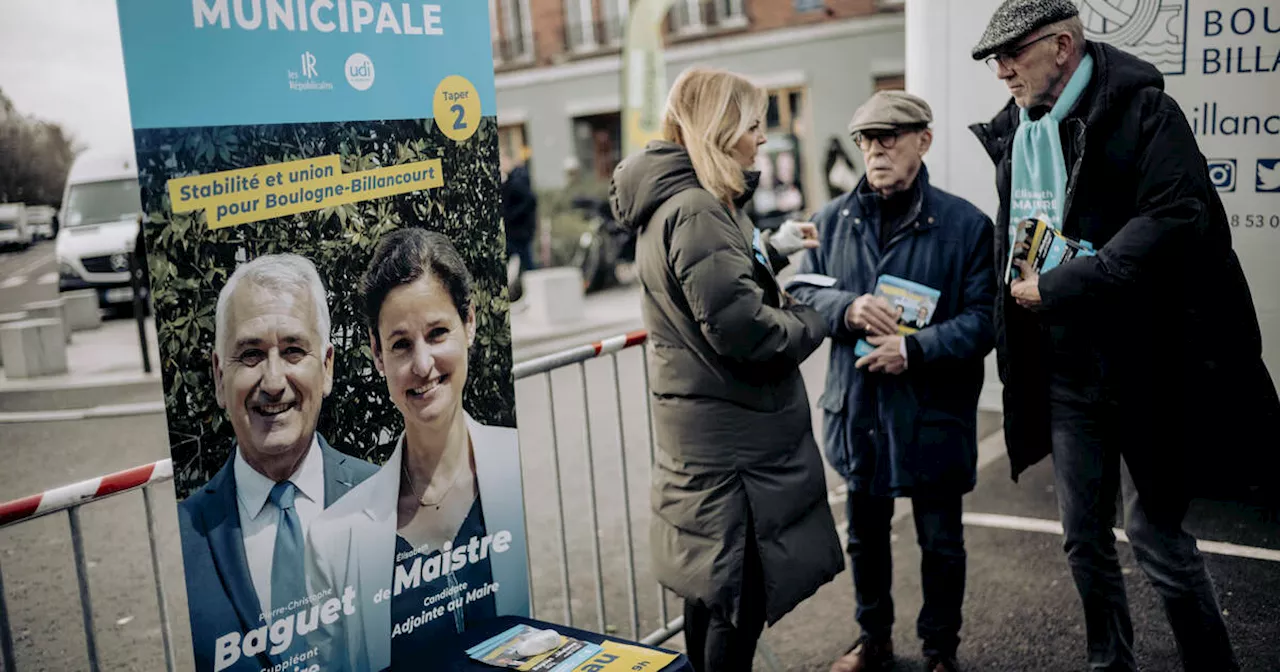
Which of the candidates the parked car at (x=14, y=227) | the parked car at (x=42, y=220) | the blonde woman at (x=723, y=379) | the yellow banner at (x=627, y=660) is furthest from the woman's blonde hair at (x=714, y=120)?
the parked car at (x=42, y=220)

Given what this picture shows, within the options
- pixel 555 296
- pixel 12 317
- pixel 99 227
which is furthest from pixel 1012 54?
pixel 99 227

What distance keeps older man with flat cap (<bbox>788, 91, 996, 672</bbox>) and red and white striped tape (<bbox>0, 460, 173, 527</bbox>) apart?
2.13 meters

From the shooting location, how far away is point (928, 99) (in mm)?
5668

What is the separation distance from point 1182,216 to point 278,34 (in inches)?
93.0

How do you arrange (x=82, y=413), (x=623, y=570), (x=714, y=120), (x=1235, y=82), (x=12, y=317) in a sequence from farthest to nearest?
(x=12, y=317) → (x=82, y=413) → (x=623, y=570) → (x=1235, y=82) → (x=714, y=120)

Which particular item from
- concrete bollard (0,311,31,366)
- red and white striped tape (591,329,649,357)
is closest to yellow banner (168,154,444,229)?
red and white striped tape (591,329,649,357)

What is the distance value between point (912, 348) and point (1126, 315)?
664mm

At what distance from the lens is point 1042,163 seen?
337 centimetres

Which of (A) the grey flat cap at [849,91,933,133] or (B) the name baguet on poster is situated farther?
(A) the grey flat cap at [849,91,933,133]

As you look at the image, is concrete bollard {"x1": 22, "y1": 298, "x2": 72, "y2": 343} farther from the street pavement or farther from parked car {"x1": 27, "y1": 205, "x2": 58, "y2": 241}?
the street pavement

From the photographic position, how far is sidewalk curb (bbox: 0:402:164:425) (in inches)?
391

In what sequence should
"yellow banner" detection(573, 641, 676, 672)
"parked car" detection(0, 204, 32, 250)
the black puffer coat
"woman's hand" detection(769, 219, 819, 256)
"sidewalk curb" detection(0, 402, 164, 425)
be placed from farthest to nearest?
"parked car" detection(0, 204, 32, 250), "sidewalk curb" detection(0, 402, 164, 425), "woman's hand" detection(769, 219, 819, 256), the black puffer coat, "yellow banner" detection(573, 641, 676, 672)

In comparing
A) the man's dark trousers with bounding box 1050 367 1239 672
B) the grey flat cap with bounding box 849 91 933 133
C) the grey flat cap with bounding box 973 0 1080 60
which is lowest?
the man's dark trousers with bounding box 1050 367 1239 672

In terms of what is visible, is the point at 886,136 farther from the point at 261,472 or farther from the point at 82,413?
the point at 82,413
